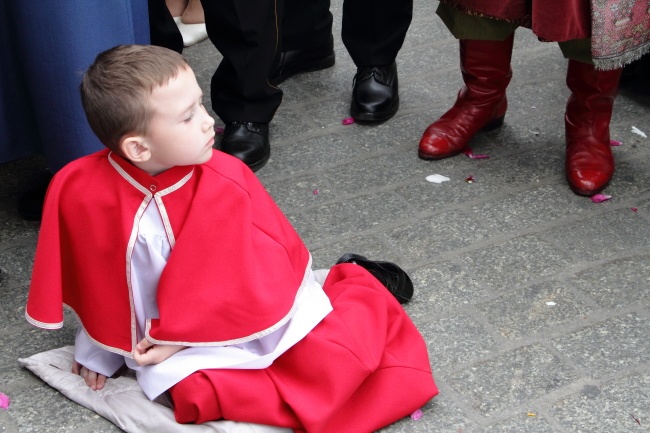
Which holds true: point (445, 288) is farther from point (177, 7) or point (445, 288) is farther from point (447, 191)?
point (177, 7)

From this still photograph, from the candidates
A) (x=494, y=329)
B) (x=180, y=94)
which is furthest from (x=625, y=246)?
(x=180, y=94)

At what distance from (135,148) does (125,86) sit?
0.42 ft

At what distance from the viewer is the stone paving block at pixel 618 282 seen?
2.59m

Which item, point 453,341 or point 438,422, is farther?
point 453,341

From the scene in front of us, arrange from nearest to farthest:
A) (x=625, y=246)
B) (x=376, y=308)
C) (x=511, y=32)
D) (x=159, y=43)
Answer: (x=376, y=308) → (x=625, y=246) → (x=511, y=32) → (x=159, y=43)

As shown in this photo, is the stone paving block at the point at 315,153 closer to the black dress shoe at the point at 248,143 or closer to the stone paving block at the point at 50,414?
the black dress shoe at the point at 248,143

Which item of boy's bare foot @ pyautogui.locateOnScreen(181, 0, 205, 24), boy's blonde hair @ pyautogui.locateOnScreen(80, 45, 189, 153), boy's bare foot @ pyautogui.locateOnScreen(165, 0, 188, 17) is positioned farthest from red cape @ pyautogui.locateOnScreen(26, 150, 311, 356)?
boy's bare foot @ pyautogui.locateOnScreen(165, 0, 188, 17)

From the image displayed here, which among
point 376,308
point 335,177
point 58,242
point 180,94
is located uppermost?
point 180,94

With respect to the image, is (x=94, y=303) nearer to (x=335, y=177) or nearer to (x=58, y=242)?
(x=58, y=242)

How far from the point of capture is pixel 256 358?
6.82 feet

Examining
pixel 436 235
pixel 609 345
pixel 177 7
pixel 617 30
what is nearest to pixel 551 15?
pixel 617 30

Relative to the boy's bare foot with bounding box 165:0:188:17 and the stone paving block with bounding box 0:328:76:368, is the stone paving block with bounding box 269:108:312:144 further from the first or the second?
the stone paving block with bounding box 0:328:76:368

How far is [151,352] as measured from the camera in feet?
6.84

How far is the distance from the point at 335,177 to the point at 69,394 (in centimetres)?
124
